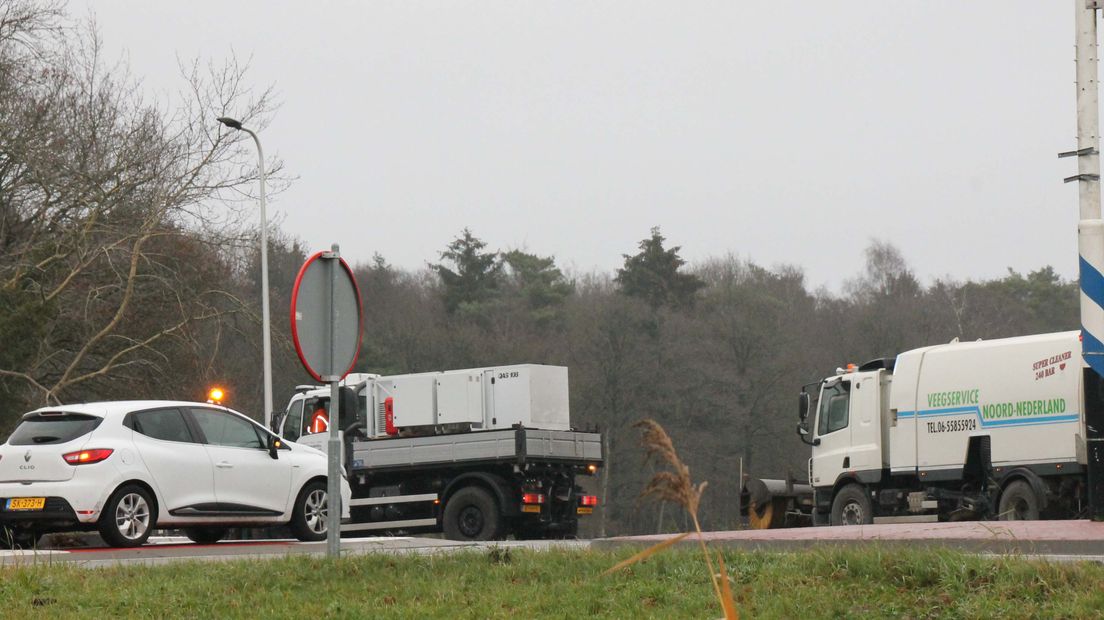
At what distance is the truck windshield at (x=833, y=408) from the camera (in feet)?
73.9

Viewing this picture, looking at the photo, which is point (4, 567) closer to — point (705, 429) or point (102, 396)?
point (102, 396)

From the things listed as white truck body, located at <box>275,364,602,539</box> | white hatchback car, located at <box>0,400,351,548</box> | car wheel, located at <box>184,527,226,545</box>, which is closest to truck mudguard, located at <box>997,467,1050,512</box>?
white truck body, located at <box>275,364,602,539</box>

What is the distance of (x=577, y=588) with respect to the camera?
26.3ft

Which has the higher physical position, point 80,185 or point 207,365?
point 80,185

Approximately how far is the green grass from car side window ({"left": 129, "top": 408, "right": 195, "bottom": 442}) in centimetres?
533

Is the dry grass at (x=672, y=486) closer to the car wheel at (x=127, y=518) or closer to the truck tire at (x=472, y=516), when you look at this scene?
the car wheel at (x=127, y=518)

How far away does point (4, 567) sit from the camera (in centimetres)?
954

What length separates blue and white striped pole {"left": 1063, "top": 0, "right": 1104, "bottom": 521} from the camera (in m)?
12.3

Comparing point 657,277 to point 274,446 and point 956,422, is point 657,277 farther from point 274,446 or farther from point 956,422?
point 274,446

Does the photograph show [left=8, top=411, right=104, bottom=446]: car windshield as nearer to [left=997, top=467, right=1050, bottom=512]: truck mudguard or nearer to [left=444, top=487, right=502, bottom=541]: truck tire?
[left=444, top=487, right=502, bottom=541]: truck tire

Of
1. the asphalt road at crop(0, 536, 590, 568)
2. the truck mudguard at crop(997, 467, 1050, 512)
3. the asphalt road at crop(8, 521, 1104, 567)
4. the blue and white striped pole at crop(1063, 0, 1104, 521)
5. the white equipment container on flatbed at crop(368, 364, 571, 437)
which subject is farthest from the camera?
the white equipment container on flatbed at crop(368, 364, 571, 437)

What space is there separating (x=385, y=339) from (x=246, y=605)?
63.2m

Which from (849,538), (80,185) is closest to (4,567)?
(849,538)

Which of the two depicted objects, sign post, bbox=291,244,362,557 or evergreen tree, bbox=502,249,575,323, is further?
evergreen tree, bbox=502,249,575,323
